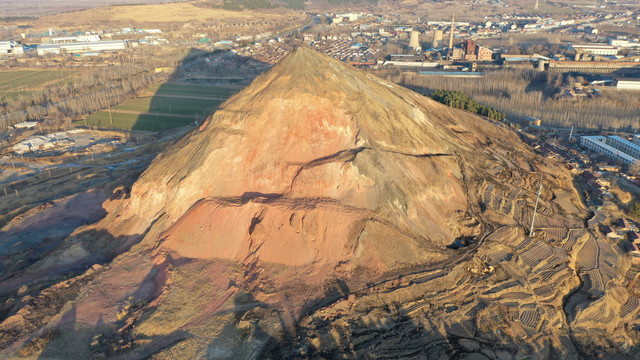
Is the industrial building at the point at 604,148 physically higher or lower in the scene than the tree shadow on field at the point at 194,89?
lower

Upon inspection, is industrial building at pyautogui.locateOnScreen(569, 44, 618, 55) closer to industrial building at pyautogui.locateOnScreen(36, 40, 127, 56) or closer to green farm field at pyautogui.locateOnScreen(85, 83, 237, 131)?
green farm field at pyautogui.locateOnScreen(85, 83, 237, 131)

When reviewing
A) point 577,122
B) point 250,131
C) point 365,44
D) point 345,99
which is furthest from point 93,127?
point 365,44

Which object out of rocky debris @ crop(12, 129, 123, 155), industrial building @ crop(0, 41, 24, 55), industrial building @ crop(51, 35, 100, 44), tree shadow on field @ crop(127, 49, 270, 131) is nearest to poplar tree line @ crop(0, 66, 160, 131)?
tree shadow on field @ crop(127, 49, 270, 131)

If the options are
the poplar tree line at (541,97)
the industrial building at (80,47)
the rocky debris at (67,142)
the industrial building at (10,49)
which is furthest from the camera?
the industrial building at (80,47)

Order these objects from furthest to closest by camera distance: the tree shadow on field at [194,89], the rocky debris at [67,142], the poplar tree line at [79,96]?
the poplar tree line at [79,96] → the tree shadow on field at [194,89] → the rocky debris at [67,142]

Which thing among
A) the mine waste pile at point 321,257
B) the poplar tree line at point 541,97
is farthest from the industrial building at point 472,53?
the mine waste pile at point 321,257

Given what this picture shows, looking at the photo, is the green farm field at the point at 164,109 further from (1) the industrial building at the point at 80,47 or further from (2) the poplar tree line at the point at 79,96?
(1) the industrial building at the point at 80,47

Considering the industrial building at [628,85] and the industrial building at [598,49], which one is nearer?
the industrial building at [628,85]
